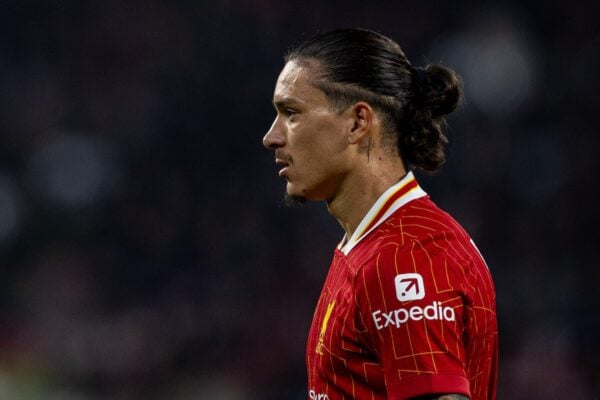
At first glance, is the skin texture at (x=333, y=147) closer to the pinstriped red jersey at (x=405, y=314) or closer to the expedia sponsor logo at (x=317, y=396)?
the pinstriped red jersey at (x=405, y=314)

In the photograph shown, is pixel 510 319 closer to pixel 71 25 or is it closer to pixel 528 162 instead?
pixel 528 162

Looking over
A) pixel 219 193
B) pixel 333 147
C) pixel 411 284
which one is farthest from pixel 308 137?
pixel 219 193

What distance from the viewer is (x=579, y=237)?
Result: 21.5ft

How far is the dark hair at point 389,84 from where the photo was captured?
2.14 m

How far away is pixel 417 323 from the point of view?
5.90 feet

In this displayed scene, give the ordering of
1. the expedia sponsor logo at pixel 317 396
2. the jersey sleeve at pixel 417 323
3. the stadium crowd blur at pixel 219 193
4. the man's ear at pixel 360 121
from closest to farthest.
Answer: the jersey sleeve at pixel 417 323
the expedia sponsor logo at pixel 317 396
the man's ear at pixel 360 121
the stadium crowd blur at pixel 219 193

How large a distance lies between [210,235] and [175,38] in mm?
1567

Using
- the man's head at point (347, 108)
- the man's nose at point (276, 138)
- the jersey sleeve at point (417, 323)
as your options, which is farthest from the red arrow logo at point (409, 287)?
the man's nose at point (276, 138)

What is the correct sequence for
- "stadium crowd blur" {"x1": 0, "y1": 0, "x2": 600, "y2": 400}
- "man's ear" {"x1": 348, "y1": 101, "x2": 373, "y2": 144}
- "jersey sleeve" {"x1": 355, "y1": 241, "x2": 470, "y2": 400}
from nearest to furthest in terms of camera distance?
"jersey sleeve" {"x1": 355, "y1": 241, "x2": 470, "y2": 400}
"man's ear" {"x1": 348, "y1": 101, "x2": 373, "y2": 144}
"stadium crowd blur" {"x1": 0, "y1": 0, "x2": 600, "y2": 400}

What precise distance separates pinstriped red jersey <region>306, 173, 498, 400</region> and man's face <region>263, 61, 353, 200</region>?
137 mm

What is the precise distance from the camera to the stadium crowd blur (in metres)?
6.17

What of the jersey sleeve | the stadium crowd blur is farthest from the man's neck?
the stadium crowd blur

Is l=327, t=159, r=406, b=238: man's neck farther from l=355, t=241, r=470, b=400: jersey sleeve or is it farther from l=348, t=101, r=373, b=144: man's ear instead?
l=355, t=241, r=470, b=400: jersey sleeve

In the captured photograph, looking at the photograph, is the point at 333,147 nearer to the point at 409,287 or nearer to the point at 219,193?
the point at 409,287
